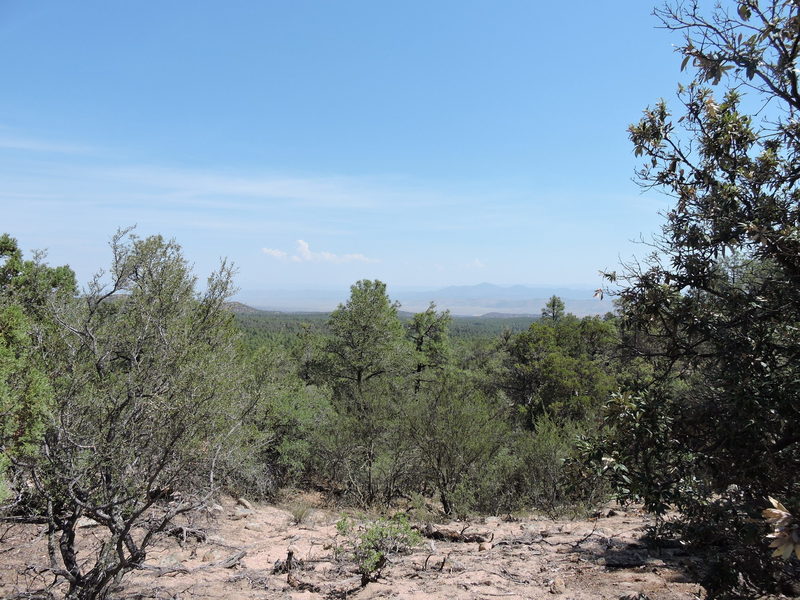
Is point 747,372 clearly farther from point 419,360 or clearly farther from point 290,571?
point 419,360

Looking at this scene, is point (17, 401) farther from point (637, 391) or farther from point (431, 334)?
point (431, 334)

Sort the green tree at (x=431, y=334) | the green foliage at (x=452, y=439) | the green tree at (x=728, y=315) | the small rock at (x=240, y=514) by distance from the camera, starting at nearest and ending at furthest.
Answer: the green tree at (x=728, y=315)
the small rock at (x=240, y=514)
the green foliage at (x=452, y=439)
the green tree at (x=431, y=334)

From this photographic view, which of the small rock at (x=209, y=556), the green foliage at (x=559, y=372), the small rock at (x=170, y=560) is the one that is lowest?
the small rock at (x=209, y=556)

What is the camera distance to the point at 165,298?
8.98m

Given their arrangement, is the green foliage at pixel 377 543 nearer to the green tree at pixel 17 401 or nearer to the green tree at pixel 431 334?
the green tree at pixel 17 401

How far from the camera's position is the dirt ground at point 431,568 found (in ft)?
20.9

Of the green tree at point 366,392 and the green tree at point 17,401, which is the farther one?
the green tree at point 366,392

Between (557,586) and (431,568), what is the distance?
210cm

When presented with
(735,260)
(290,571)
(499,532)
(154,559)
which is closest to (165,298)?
(154,559)

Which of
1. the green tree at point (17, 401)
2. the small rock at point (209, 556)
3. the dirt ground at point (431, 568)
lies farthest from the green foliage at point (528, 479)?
the green tree at point (17, 401)

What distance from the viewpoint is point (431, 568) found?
757 cm

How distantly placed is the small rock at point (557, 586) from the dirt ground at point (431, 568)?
1cm

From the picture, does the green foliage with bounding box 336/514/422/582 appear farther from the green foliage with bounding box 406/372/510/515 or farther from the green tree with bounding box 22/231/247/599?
the green foliage with bounding box 406/372/510/515

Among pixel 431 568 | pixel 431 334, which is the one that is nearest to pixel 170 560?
pixel 431 568
